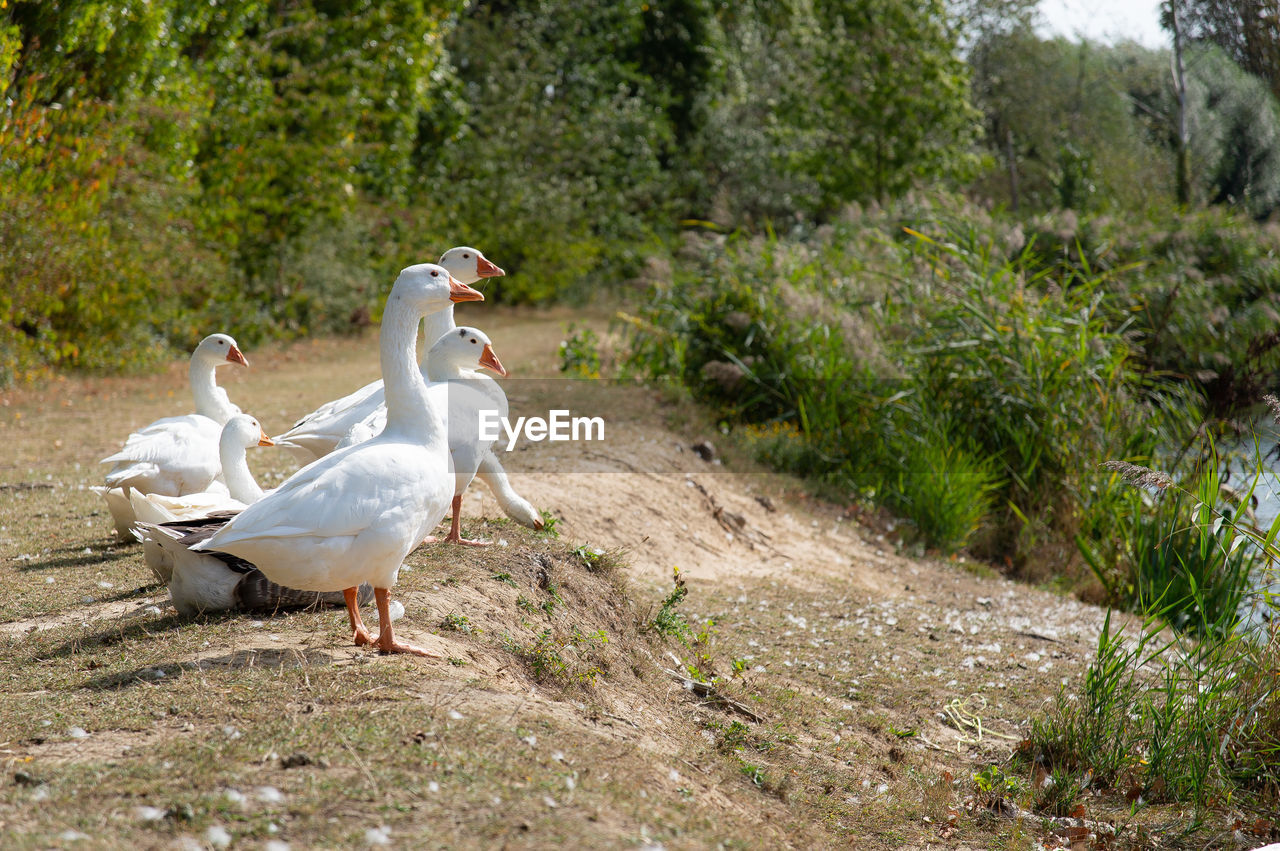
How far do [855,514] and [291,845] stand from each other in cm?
732

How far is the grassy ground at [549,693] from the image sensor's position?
9.48ft

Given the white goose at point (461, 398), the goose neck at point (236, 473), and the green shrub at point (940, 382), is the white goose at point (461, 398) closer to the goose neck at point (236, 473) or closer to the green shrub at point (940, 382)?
the goose neck at point (236, 473)

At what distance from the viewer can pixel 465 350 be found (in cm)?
529

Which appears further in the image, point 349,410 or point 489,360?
point 349,410

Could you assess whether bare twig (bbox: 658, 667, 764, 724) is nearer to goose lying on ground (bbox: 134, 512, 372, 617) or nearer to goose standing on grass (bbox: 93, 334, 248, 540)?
A: goose lying on ground (bbox: 134, 512, 372, 617)

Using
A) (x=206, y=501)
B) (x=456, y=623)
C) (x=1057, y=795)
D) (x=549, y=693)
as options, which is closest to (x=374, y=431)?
(x=206, y=501)

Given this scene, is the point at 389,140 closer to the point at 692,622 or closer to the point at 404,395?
the point at 692,622

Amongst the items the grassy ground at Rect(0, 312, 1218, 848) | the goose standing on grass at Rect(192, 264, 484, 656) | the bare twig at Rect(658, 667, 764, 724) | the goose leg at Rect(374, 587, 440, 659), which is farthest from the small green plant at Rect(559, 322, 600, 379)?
the goose leg at Rect(374, 587, 440, 659)

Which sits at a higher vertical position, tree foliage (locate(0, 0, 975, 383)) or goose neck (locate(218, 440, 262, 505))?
tree foliage (locate(0, 0, 975, 383))

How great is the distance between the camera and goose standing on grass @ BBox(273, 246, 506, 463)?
17.5 feet

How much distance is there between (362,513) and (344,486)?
13 centimetres

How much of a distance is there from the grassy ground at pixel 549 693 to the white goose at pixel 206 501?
0.25 meters

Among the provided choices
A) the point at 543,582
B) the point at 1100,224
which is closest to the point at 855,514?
the point at 543,582

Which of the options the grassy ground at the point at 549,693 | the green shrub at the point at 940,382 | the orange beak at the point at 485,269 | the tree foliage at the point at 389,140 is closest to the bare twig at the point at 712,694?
the grassy ground at the point at 549,693
